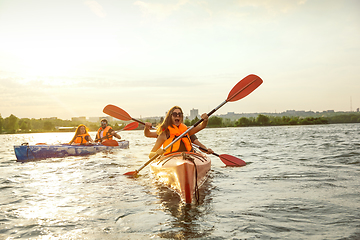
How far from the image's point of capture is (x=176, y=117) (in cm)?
623

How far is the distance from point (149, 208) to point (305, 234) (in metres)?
2.40

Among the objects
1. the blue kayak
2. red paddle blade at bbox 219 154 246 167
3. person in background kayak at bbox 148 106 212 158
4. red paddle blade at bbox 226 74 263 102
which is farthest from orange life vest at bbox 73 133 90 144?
red paddle blade at bbox 226 74 263 102

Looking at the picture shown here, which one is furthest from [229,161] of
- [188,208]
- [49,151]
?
[49,151]

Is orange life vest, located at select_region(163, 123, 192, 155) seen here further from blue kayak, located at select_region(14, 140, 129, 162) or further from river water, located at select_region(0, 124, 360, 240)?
blue kayak, located at select_region(14, 140, 129, 162)

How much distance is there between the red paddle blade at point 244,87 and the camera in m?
6.44

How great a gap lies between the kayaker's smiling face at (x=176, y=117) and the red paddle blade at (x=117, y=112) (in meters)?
2.62

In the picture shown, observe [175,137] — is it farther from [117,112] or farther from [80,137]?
[80,137]

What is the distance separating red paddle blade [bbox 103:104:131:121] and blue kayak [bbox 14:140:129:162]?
445 cm

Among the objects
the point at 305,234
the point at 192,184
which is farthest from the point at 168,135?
the point at 305,234

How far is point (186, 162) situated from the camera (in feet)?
14.6

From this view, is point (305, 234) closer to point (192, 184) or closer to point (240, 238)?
point (240, 238)

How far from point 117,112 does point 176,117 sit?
302 centimetres

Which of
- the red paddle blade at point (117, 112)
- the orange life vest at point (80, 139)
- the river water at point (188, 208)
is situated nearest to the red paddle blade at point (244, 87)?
the river water at point (188, 208)

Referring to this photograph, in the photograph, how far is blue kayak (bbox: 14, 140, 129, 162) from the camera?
35.5ft
